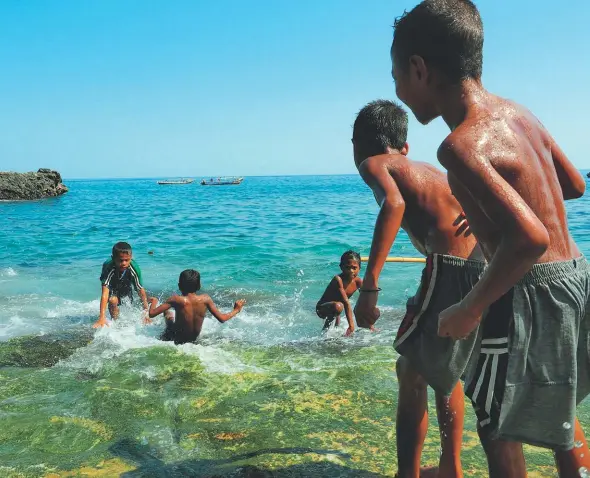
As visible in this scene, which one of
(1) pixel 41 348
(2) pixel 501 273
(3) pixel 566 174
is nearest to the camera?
(2) pixel 501 273

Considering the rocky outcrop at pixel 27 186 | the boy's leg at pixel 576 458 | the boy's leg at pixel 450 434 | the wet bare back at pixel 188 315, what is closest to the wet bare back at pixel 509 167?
the boy's leg at pixel 576 458

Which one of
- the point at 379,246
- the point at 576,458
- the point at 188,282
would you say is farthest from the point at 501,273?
the point at 188,282

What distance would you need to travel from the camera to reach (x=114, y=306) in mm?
7668

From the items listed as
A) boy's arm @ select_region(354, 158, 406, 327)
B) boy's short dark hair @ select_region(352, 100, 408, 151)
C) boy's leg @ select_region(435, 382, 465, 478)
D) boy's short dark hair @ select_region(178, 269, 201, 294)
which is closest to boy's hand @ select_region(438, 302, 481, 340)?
boy's arm @ select_region(354, 158, 406, 327)

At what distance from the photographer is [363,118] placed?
2.87 m

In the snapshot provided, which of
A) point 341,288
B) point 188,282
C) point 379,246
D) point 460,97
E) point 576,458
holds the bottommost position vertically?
point 341,288

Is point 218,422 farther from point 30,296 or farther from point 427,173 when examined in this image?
point 30,296

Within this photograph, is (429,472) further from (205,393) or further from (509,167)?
(205,393)

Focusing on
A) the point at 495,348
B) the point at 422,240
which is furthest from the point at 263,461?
the point at 495,348

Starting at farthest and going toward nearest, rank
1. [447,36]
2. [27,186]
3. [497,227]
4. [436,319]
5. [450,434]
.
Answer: [27,186] < [450,434] < [436,319] < [447,36] < [497,227]

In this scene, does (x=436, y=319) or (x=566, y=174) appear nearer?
(x=566, y=174)

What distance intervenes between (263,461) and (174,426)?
901 millimetres

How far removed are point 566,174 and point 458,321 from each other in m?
0.83

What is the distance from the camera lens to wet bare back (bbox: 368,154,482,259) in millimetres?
2436
